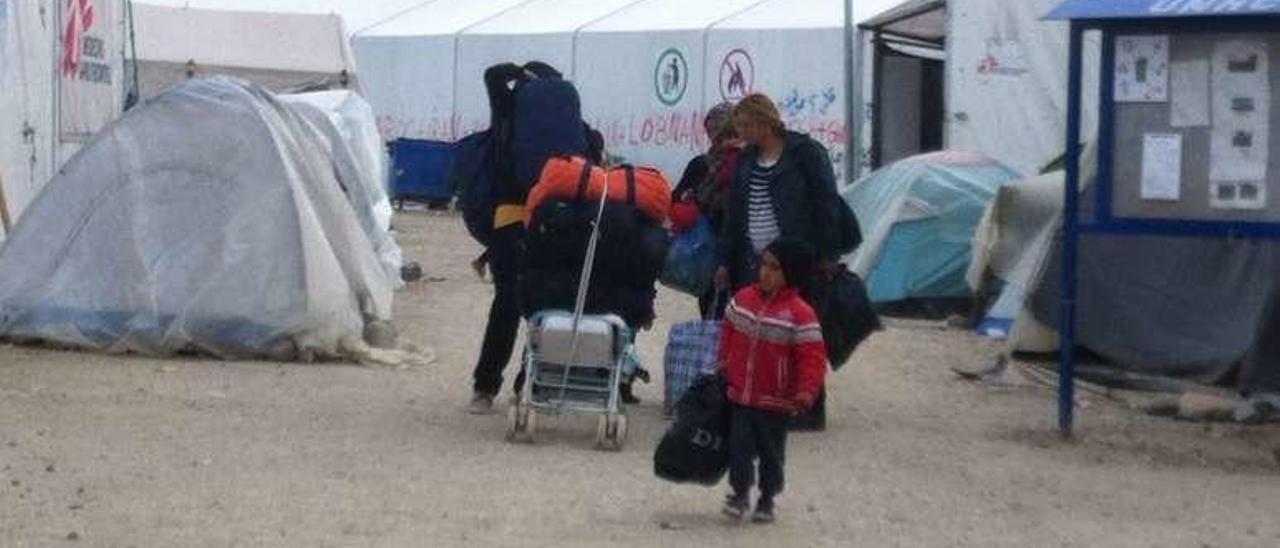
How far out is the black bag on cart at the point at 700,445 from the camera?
9352 millimetres

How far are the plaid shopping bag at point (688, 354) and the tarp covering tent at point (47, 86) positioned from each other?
5.47m

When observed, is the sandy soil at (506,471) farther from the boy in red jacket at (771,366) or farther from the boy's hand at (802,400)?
the boy's hand at (802,400)

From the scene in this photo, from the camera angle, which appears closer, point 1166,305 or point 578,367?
point 578,367

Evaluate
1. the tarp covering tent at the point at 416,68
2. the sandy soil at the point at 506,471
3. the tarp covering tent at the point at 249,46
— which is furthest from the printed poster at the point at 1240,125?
the tarp covering tent at the point at 416,68

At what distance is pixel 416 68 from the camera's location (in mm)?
37562

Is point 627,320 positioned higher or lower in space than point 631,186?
lower

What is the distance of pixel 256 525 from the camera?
9.05 meters

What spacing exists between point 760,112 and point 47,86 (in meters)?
7.56

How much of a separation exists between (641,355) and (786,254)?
6091 mm

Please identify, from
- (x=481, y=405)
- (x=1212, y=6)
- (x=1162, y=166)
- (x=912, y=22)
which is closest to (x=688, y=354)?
(x=481, y=405)

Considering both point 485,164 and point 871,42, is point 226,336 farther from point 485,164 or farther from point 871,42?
point 871,42

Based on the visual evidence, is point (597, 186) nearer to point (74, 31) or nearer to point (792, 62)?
point (74, 31)

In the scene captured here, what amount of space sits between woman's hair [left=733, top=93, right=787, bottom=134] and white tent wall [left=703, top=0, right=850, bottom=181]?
52.2 ft

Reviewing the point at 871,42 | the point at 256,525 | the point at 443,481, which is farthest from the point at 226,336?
the point at 871,42
